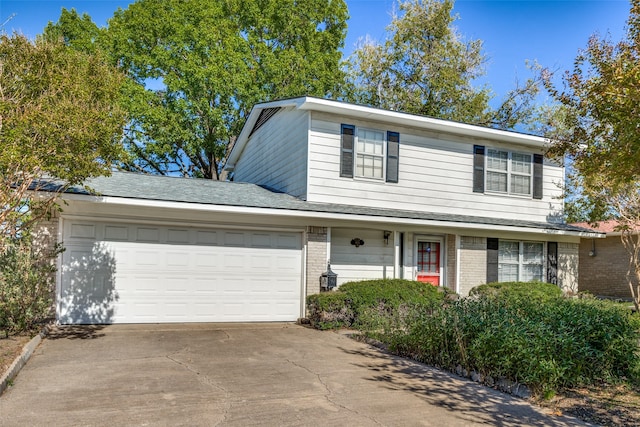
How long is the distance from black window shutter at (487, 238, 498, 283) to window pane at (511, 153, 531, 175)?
2.38 m

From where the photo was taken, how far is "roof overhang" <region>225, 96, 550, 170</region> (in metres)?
11.7

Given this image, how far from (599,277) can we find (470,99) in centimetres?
1110

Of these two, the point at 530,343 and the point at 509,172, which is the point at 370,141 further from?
the point at 530,343

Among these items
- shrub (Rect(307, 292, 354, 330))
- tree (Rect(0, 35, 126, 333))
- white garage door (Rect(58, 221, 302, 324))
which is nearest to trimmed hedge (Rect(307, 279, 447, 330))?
shrub (Rect(307, 292, 354, 330))

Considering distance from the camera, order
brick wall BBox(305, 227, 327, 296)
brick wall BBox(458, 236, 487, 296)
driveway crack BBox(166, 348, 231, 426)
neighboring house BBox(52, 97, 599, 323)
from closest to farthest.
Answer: driveway crack BBox(166, 348, 231, 426), neighboring house BBox(52, 97, 599, 323), brick wall BBox(305, 227, 327, 296), brick wall BBox(458, 236, 487, 296)

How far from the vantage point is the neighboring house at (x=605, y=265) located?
18.6 meters

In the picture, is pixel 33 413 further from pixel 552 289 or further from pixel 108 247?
pixel 552 289

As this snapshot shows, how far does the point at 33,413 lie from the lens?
4.73m

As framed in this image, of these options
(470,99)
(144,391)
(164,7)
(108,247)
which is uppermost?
(164,7)

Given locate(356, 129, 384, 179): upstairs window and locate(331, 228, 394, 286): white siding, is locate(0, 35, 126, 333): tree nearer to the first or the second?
locate(331, 228, 394, 286): white siding

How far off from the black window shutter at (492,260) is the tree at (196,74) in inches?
521

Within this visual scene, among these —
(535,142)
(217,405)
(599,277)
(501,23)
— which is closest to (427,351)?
(217,405)

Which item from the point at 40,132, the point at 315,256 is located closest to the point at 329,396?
the point at 40,132

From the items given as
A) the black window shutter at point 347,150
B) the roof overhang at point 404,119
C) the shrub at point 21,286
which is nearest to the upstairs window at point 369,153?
the black window shutter at point 347,150
